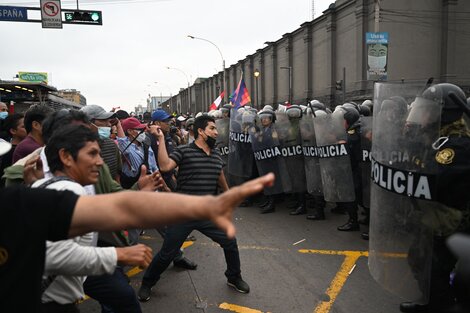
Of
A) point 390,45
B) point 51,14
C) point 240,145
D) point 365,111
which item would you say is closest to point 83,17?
point 51,14

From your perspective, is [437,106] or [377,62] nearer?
[437,106]

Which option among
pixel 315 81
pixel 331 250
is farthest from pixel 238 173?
pixel 315 81

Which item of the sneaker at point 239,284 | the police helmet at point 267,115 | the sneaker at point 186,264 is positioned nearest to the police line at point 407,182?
the sneaker at point 239,284

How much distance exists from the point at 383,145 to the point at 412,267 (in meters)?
0.90

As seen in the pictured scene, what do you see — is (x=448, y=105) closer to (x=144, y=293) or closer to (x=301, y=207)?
(x=144, y=293)

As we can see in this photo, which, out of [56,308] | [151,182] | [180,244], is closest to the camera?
[56,308]

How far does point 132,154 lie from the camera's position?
16.0 feet

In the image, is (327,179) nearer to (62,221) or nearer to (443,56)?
(62,221)

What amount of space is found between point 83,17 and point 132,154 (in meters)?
10.9

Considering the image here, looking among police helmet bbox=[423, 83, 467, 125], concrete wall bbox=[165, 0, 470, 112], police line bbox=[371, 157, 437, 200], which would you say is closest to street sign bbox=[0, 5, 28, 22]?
police line bbox=[371, 157, 437, 200]

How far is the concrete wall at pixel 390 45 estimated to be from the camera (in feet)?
74.1

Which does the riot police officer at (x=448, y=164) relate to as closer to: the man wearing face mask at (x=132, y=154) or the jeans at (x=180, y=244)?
the jeans at (x=180, y=244)

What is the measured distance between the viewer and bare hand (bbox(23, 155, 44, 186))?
2523mm

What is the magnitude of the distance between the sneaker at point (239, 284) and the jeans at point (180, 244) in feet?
0.15
